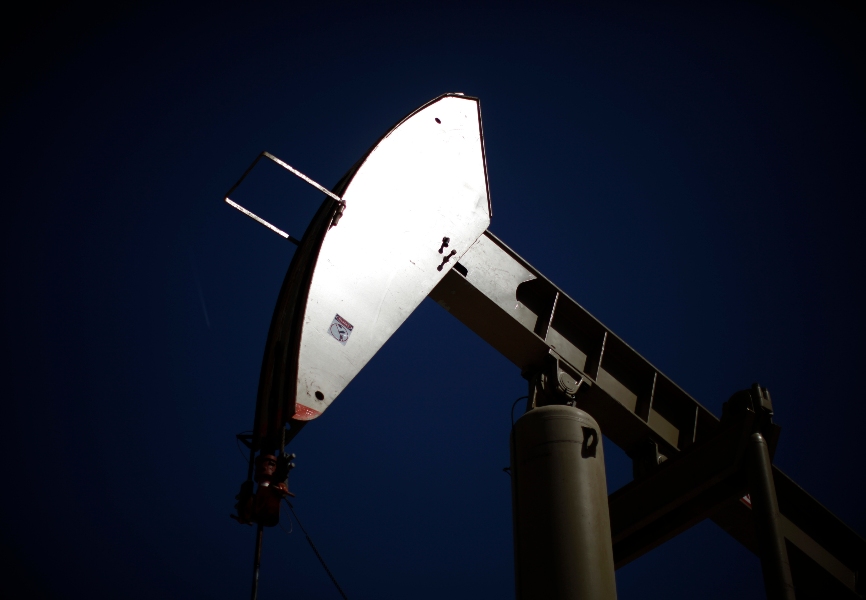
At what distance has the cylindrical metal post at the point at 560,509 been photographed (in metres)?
4.79

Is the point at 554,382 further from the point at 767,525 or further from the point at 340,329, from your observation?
the point at 340,329

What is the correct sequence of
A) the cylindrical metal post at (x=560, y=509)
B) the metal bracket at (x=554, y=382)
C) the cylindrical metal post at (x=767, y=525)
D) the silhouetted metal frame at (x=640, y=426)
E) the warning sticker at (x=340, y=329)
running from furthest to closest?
the metal bracket at (x=554, y=382), the silhouetted metal frame at (x=640, y=426), the warning sticker at (x=340, y=329), the cylindrical metal post at (x=767, y=525), the cylindrical metal post at (x=560, y=509)

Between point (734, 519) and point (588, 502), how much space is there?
11.1 ft

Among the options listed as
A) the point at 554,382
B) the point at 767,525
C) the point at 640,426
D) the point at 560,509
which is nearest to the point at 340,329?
the point at 560,509

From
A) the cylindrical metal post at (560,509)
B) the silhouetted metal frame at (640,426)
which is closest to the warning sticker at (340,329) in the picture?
the silhouetted metal frame at (640,426)

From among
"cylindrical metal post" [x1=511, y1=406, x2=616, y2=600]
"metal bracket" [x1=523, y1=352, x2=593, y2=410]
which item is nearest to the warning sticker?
"cylindrical metal post" [x1=511, y1=406, x2=616, y2=600]

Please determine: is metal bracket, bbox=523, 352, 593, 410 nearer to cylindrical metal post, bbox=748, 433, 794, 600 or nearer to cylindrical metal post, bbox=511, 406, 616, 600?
cylindrical metal post, bbox=511, 406, 616, 600

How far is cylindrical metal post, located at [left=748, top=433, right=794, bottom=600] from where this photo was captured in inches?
195

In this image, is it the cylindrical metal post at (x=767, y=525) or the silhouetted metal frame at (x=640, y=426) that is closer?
the cylindrical metal post at (x=767, y=525)

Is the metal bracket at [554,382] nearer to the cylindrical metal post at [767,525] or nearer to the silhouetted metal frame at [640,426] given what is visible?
the silhouetted metal frame at [640,426]

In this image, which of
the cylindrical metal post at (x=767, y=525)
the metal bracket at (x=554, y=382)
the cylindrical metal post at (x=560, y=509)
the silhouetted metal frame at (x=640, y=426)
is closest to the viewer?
the cylindrical metal post at (x=560, y=509)

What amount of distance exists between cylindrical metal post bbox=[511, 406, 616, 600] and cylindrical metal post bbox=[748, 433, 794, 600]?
1092 mm

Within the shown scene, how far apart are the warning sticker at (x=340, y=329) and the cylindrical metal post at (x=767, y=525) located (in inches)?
126

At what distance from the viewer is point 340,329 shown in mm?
5254
